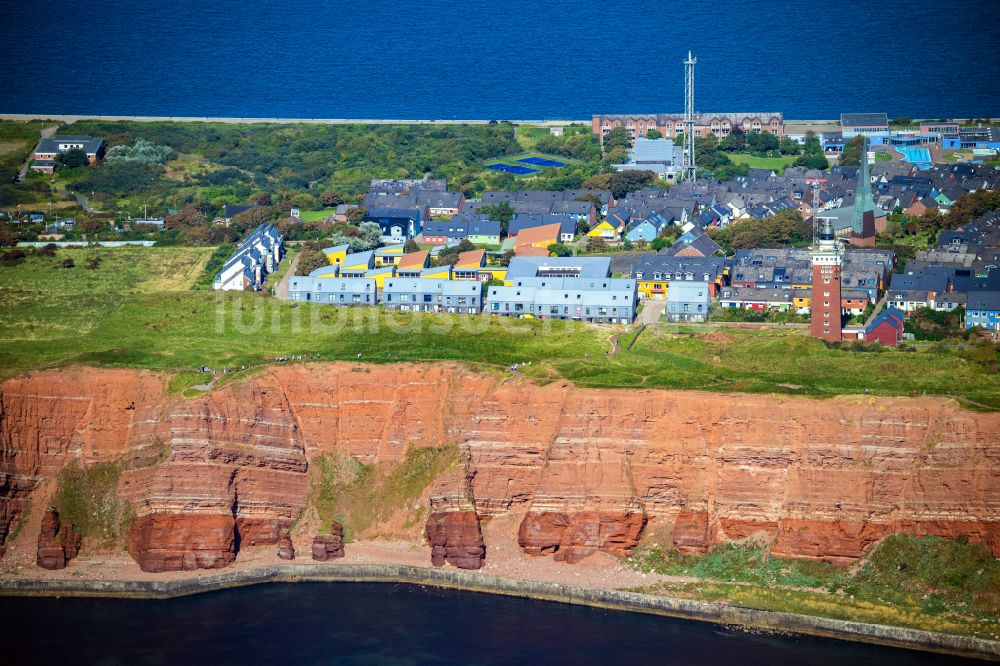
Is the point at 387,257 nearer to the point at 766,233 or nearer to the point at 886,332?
the point at 766,233

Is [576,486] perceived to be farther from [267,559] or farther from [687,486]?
[267,559]

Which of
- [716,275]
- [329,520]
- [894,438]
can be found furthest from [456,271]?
[894,438]

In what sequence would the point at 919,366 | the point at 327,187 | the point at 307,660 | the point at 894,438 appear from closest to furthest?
the point at 307,660 < the point at 894,438 < the point at 919,366 < the point at 327,187

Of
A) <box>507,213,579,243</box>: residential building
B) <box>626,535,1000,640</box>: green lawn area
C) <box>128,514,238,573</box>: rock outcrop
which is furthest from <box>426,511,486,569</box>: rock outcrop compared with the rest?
<box>507,213,579,243</box>: residential building

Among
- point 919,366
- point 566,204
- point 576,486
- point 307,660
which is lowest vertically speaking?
point 307,660

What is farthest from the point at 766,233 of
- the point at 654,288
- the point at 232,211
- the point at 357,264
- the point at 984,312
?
the point at 232,211

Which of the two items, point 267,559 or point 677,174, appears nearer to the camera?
point 267,559
